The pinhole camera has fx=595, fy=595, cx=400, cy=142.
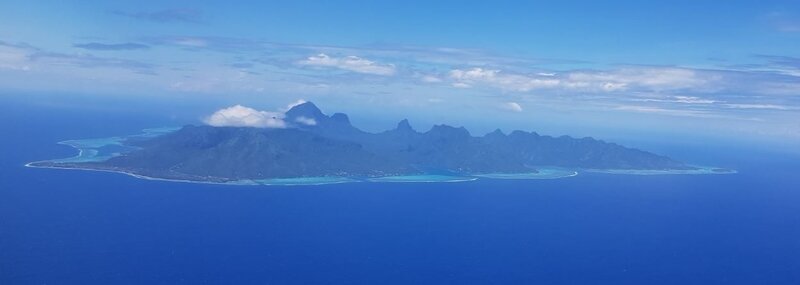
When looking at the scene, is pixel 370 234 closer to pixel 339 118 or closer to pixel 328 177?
pixel 328 177

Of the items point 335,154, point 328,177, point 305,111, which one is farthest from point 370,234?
point 305,111

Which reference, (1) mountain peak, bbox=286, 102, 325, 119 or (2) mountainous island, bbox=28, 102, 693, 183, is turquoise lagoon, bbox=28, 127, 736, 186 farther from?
(1) mountain peak, bbox=286, 102, 325, 119

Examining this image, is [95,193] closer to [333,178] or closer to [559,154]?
[333,178]

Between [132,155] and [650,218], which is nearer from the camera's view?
[650,218]

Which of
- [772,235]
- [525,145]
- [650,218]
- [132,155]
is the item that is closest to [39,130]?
[132,155]

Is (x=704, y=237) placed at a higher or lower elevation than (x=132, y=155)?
lower

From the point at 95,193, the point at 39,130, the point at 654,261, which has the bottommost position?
the point at 654,261
